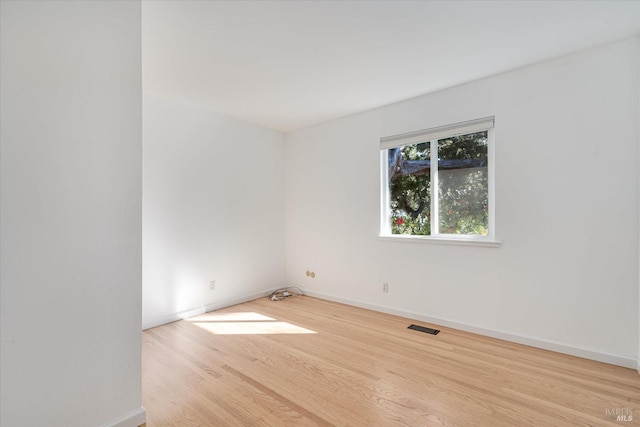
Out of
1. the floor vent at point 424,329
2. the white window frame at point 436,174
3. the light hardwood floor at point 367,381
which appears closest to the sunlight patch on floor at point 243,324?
the light hardwood floor at point 367,381

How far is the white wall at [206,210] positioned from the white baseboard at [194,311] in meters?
0.01

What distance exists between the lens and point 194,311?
3441mm

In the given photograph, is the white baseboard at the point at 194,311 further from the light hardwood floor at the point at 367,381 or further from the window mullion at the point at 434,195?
the window mullion at the point at 434,195

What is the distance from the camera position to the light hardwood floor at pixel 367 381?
5.55ft

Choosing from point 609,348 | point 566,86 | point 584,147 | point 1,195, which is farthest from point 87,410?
point 566,86

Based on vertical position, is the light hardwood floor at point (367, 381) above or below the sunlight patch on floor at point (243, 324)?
above

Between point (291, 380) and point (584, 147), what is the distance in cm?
294

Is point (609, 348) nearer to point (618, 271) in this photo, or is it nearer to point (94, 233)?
point (618, 271)

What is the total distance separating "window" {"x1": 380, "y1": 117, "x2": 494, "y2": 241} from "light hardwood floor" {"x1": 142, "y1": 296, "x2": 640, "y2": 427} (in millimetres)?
1115

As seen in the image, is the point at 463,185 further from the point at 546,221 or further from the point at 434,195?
the point at 546,221

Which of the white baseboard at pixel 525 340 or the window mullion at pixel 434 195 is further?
the window mullion at pixel 434 195

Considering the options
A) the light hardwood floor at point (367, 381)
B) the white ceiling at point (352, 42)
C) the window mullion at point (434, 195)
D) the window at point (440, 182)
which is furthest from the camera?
the window mullion at point (434, 195)

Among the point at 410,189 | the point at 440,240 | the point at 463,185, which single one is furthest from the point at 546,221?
the point at 410,189

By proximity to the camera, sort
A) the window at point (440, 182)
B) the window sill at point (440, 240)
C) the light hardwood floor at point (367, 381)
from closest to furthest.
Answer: the light hardwood floor at point (367, 381) → the window sill at point (440, 240) → the window at point (440, 182)
